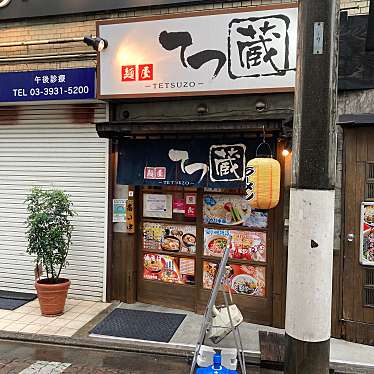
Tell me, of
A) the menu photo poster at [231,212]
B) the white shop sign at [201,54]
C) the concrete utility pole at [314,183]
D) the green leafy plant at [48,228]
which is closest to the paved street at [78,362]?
the green leafy plant at [48,228]

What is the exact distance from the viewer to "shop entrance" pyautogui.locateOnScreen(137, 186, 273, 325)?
23.6ft

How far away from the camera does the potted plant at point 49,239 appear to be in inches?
278

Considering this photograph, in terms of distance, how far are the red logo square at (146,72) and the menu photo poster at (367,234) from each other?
4.03m

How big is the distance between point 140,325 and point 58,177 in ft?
11.0

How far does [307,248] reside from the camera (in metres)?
3.86

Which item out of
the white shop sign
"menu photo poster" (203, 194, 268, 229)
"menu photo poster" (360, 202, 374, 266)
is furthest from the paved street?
the white shop sign

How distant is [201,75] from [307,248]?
3.99 m

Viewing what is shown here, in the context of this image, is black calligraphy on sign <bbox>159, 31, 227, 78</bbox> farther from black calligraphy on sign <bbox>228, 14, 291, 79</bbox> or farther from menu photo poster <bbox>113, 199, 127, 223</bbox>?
menu photo poster <bbox>113, 199, 127, 223</bbox>

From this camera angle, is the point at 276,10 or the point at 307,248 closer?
the point at 307,248

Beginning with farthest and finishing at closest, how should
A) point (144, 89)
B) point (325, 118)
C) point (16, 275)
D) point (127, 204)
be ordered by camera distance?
1. point (16, 275)
2. point (127, 204)
3. point (144, 89)
4. point (325, 118)

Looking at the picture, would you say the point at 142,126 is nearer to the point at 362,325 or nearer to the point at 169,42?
the point at 169,42

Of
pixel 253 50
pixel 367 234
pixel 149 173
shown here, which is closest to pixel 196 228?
pixel 149 173

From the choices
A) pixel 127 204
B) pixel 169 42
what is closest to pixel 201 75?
pixel 169 42

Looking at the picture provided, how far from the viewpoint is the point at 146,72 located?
7180mm
